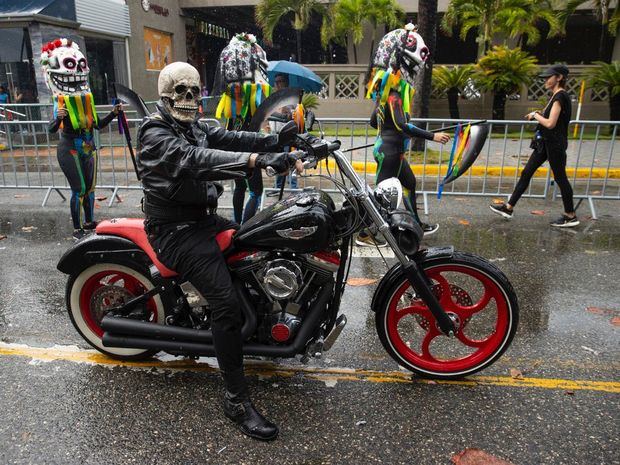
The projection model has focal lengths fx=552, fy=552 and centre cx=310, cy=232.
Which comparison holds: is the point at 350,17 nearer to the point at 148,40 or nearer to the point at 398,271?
the point at 148,40

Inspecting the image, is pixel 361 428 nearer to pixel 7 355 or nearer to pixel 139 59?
pixel 7 355

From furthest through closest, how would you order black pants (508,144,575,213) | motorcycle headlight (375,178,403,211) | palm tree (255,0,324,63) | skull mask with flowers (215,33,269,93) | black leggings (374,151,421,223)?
palm tree (255,0,324,63)
black pants (508,144,575,213)
skull mask with flowers (215,33,269,93)
black leggings (374,151,421,223)
motorcycle headlight (375,178,403,211)

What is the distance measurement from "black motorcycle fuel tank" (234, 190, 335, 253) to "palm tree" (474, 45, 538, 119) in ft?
54.3

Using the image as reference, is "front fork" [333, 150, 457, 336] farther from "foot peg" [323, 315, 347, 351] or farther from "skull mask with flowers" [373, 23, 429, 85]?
"skull mask with flowers" [373, 23, 429, 85]

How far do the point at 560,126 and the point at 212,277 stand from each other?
5626 mm

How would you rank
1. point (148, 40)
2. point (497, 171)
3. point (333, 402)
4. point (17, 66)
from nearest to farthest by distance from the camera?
point (333, 402) → point (497, 171) → point (17, 66) → point (148, 40)

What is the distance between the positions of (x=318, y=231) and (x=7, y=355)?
2.47m

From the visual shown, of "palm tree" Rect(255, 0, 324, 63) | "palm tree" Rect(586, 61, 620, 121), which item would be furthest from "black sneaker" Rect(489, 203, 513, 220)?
"palm tree" Rect(255, 0, 324, 63)

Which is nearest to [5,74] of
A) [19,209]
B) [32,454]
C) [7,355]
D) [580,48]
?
[19,209]

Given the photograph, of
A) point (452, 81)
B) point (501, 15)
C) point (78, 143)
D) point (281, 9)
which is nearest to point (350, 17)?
point (281, 9)

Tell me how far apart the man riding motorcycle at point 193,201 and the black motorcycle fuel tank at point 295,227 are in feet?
0.79

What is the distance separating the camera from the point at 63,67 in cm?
627

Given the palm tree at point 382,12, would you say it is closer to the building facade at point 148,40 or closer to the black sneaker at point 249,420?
the building facade at point 148,40

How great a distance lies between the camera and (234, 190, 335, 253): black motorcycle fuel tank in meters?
3.05
